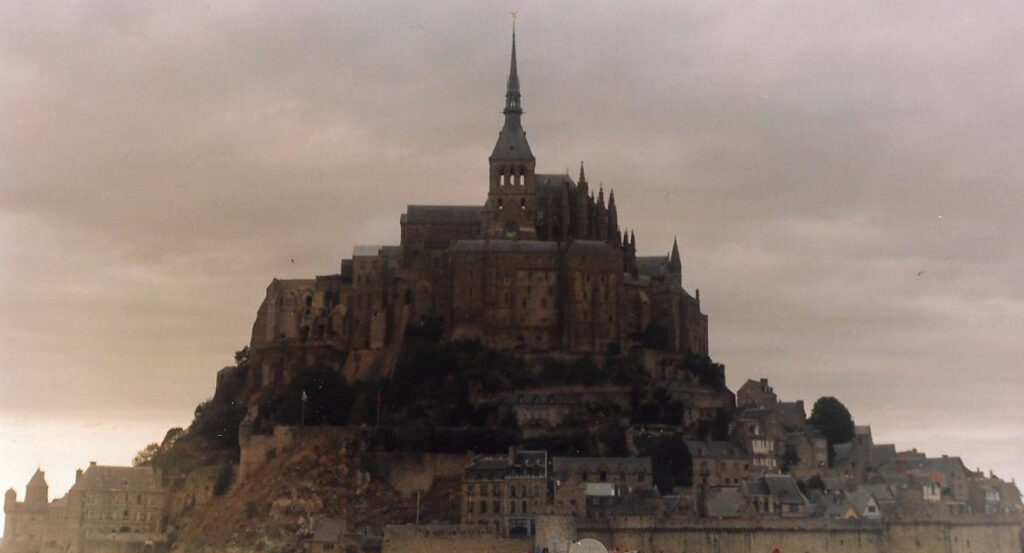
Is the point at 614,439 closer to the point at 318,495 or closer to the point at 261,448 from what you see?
the point at 318,495

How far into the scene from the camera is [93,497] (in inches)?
3728

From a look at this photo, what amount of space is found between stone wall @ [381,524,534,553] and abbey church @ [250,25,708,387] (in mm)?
18762

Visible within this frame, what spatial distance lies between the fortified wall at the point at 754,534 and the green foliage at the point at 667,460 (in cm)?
666

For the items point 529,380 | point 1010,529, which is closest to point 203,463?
point 529,380

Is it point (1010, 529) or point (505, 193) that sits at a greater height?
point (505, 193)

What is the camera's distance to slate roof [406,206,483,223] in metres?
106

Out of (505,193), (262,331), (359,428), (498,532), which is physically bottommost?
(498,532)

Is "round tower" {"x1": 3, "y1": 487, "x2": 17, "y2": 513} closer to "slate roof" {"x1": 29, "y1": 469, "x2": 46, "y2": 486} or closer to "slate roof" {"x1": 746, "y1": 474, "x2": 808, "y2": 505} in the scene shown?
"slate roof" {"x1": 29, "y1": 469, "x2": 46, "y2": 486}

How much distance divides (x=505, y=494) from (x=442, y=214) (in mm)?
27398

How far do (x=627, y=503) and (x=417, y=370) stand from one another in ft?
62.6

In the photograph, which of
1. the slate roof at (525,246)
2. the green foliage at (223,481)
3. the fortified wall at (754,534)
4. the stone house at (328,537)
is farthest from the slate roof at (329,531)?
the slate roof at (525,246)

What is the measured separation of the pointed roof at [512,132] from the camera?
4139 inches

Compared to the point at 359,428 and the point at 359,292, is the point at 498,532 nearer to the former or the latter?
the point at 359,428

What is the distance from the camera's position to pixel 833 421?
327 feet
